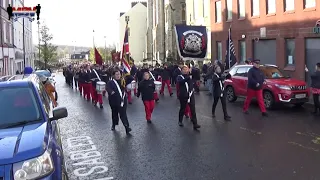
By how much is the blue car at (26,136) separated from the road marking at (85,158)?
65.2 inches

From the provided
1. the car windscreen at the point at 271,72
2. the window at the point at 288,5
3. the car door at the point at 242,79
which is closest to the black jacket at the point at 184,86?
the car windscreen at the point at 271,72

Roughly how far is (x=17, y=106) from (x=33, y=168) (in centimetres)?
171

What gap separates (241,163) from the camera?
23.3 feet

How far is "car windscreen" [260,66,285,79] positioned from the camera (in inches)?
577

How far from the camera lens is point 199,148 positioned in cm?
841

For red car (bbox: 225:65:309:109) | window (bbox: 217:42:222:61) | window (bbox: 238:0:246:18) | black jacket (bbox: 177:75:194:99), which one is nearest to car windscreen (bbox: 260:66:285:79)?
red car (bbox: 225:65:309:109)

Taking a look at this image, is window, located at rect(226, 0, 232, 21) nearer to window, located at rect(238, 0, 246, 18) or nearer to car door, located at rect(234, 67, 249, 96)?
window, located at rect(238, 0, 246, 18)

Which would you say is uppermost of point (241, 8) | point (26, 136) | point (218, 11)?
point (218, 11)

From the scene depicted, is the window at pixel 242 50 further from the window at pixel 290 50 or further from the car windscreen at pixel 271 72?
the car windscreen at pixel 271 72

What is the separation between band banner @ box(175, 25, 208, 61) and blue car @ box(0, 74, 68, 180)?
1492 centimetres

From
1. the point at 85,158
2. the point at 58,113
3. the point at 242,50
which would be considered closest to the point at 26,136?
the point at 58,113

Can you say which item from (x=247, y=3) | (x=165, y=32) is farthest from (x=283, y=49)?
(x=165, y=32)

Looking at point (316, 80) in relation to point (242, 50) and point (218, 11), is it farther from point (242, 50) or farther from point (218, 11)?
point (218, 11)

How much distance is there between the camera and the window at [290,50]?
2200 cm
